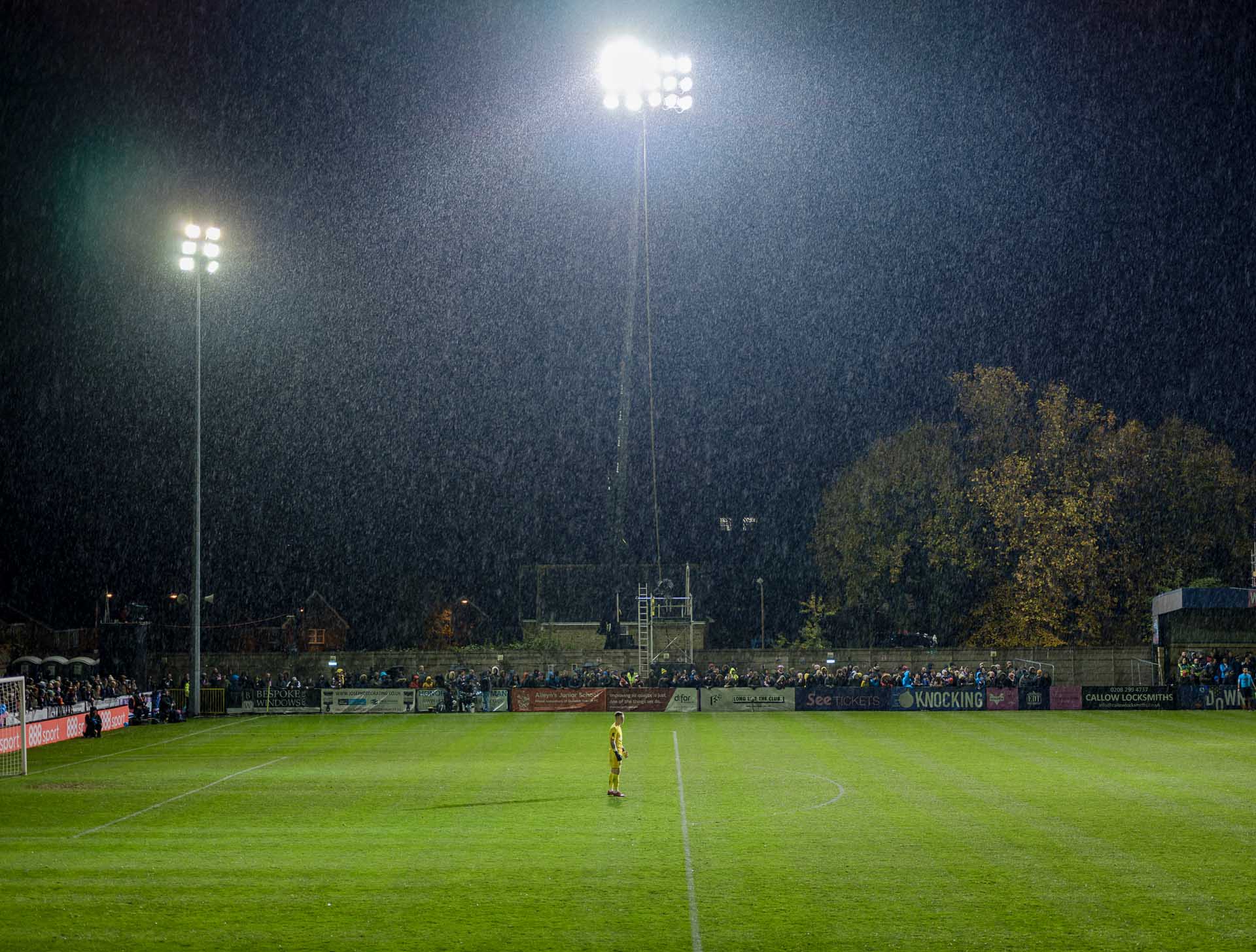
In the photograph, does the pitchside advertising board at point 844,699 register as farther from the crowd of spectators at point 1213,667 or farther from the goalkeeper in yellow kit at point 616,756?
the goalkeeper in yellow kit at point 616,756

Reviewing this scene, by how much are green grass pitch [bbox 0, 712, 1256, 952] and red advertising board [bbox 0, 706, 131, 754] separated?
151 centimetres

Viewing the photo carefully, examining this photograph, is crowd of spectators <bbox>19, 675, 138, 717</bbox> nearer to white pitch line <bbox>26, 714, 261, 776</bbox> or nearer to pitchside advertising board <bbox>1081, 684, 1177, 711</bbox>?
white pitch line <bbox>26, 714, 261, 776</bbox>

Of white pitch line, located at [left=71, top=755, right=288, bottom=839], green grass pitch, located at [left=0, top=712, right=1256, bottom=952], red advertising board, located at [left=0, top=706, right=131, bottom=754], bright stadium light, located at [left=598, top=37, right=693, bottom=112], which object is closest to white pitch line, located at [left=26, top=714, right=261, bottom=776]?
green grass pitch, located at [left=0, top=712, right=1256, bottom=952]

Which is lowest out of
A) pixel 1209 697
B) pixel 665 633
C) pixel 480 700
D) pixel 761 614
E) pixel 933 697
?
pixel 1209 697

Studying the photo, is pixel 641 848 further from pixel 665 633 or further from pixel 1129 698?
pixel 665 633

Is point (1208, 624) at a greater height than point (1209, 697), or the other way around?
point (1208, 624)

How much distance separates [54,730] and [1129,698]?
119ft

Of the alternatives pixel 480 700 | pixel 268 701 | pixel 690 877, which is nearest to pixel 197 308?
pixel 268 701

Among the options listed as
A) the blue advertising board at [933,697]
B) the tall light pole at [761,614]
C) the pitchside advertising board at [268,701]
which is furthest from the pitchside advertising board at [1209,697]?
the tall light pole at [761,614]

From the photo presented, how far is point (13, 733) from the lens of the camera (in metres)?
32.9

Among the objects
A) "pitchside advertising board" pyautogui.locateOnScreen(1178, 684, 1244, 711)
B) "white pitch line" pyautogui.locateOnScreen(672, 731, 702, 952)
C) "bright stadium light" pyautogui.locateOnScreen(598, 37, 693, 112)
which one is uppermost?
"bright stadium light" pyautogui.locateOnScreen(598, 37, 693, 112)

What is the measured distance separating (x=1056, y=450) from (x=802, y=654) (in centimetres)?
1545

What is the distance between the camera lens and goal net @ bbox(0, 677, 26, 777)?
28.6 metres

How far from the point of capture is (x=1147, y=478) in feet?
196
